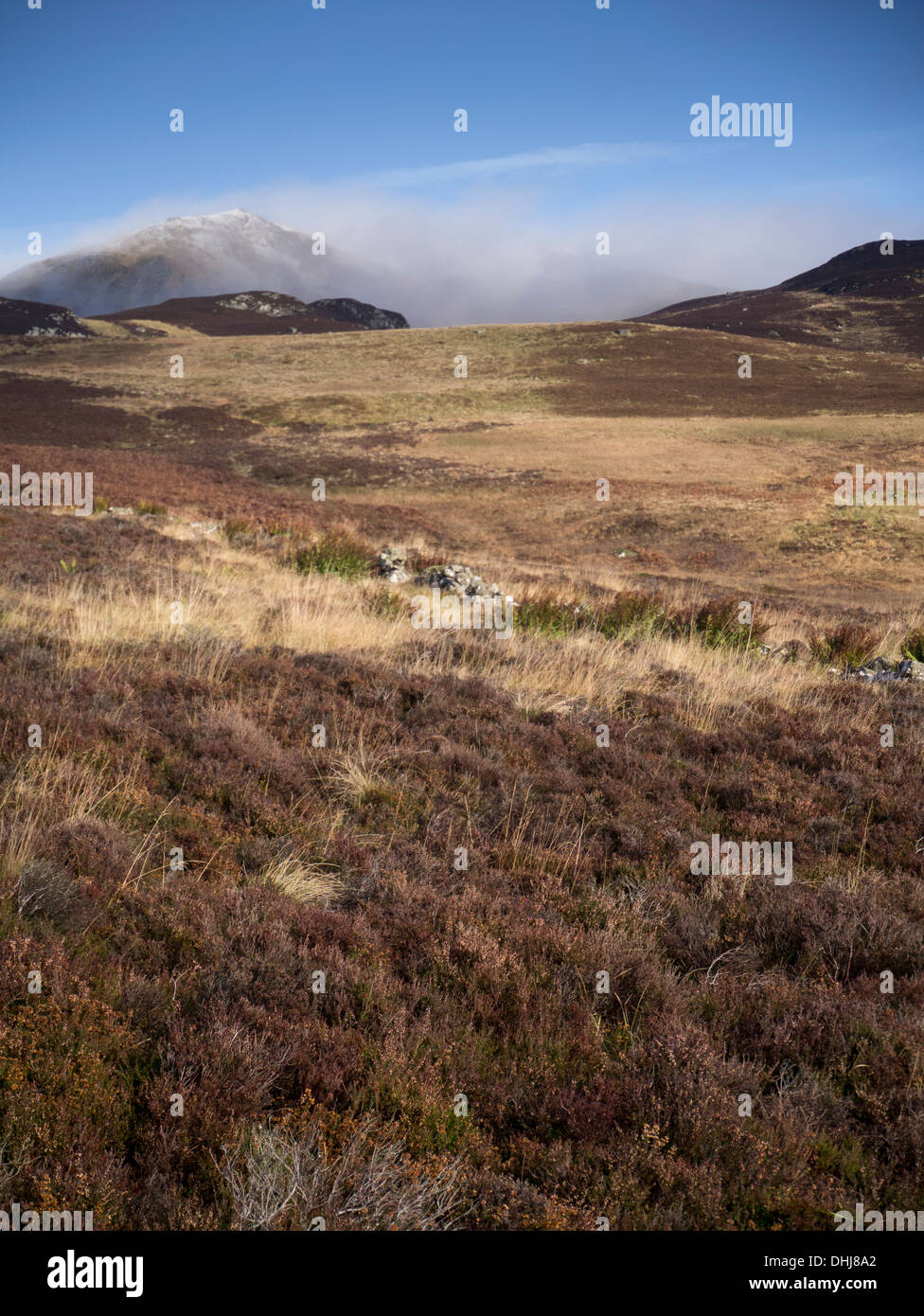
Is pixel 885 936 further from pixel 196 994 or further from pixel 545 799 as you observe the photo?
pixel 196 994

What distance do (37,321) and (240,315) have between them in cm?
3504

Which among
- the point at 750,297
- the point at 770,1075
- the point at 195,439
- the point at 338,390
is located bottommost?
the point at 770,1075

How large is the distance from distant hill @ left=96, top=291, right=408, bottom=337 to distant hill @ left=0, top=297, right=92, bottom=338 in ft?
25.4

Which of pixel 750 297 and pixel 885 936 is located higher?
pixel 750 297

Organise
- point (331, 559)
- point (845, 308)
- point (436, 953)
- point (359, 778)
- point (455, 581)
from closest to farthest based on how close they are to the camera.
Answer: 1. point (436, 953)
2. point (359, 778)
3. point (455, 581)
4. point (331, 559)
5. point (845, 308)

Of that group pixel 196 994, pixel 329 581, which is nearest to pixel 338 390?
pixel 329 581

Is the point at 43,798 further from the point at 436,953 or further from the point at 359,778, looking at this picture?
the point at 436,953

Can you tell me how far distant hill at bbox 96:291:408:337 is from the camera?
361ft

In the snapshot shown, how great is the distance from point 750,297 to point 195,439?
12732 centimetres

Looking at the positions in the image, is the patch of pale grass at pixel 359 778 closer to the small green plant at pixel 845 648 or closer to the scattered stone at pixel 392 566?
the small green plant at pixel 845 648

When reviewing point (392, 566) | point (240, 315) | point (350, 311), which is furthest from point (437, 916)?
point (350, 311)

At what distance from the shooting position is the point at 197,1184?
2.17 metres

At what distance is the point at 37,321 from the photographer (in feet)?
308

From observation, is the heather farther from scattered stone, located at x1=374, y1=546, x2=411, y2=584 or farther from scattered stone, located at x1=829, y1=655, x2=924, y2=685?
scattered stone, located at x1=374, y1=546, x2=411, y2=584
